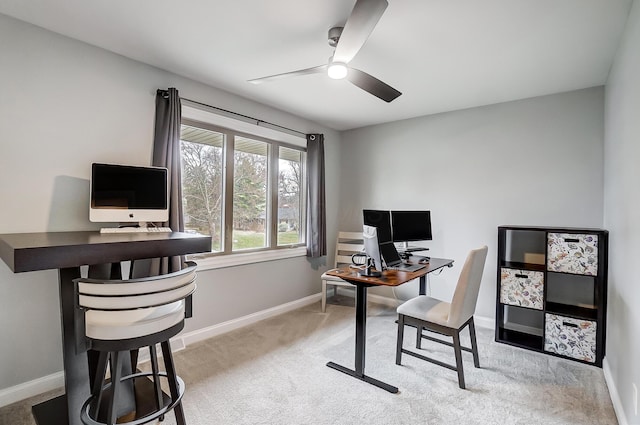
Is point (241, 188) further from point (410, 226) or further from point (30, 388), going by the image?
point (30, 388)

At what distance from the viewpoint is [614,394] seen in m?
2.04

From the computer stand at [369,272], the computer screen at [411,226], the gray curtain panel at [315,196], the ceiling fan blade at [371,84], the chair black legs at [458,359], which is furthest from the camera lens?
the gray curtain panel at [315,196]

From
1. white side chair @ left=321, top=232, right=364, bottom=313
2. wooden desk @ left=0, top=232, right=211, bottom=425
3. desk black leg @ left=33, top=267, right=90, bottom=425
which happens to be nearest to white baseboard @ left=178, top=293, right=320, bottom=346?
white side chair @ left=321, top=232, right=364, bottom=313

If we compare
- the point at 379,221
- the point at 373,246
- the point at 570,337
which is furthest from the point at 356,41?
the point at 570,337

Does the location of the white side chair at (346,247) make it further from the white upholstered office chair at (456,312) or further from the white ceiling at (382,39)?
the white ceiling at (382,39)

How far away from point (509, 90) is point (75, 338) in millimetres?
3825

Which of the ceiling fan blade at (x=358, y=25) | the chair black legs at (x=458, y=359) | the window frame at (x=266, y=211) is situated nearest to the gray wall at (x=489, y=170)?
Answer: the window frame at (x=266, y=211)

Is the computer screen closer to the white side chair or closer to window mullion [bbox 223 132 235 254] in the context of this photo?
the white side chair

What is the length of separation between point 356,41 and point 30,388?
3060 mm

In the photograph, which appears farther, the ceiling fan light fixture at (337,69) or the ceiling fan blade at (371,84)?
the ceiling fan blade at (371,84)

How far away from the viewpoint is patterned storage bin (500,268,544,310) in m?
2.81

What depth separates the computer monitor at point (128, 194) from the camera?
2139 mm

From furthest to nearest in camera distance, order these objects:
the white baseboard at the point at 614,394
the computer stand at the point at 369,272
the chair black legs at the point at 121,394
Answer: the computer stand at the point at 369,272 → the white baseboard at the point at 614,394 → the chair black legs at the point at 121,394

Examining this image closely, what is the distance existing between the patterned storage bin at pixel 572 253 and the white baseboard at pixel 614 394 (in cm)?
73
